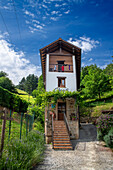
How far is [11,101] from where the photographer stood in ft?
61.6

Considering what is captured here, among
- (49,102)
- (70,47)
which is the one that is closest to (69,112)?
(49,102)

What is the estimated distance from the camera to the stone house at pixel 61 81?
12906 millimetres

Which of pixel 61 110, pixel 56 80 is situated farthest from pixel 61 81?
pixel 61 110

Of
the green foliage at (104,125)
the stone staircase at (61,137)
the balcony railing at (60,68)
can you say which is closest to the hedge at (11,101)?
the balcony railing at (60,68)

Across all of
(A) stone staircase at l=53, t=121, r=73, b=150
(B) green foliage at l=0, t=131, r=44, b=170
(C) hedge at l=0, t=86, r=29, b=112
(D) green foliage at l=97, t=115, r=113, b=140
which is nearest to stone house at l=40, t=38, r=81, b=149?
(A) stone staircase at l=53, t=121, r=73, b=150

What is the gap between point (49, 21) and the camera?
9031mm

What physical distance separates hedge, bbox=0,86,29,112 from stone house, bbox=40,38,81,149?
232 inches

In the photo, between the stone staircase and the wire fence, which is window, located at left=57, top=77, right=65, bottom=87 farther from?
the wire fence

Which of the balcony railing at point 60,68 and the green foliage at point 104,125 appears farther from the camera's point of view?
the balcony railing at point 60,68

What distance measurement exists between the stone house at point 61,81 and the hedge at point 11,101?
19.3 feet

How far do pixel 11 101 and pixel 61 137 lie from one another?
409 inches

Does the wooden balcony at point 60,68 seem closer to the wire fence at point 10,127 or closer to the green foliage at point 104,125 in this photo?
the wire fence at point 10,127

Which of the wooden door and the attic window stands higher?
the attic window

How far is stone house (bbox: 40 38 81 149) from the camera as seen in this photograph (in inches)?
508
